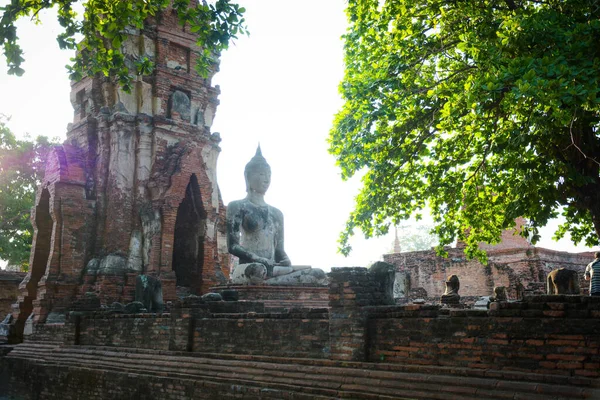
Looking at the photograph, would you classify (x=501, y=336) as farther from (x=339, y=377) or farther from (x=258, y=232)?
(x=258, y=232)

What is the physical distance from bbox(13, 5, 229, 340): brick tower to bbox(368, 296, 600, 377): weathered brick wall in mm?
8748

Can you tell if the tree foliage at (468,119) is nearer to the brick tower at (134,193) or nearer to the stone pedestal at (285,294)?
the stone pedestal at (285,294)

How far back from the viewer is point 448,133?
8.89 meters

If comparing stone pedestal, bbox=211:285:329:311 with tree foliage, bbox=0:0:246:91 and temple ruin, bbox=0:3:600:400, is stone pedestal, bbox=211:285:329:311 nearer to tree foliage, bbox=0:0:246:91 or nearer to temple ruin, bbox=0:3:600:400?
temple ruin, bbox=0:3:600:400

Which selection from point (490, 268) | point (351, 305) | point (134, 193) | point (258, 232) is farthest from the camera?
point (490, 268)

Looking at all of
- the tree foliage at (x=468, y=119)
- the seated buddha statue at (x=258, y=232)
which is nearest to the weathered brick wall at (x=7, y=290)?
the seated buddha statue at (x=258, y=232)

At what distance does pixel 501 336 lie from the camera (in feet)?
14.2

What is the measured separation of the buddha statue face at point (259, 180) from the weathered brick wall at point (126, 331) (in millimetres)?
3829

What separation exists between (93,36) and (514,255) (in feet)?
65.5

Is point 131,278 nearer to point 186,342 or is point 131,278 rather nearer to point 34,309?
point 34,309

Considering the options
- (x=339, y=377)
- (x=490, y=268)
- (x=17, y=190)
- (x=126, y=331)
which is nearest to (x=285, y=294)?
(x=126, y=331)

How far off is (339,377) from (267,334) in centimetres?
130

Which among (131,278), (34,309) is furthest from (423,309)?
(34,309)

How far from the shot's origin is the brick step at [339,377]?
400cm
